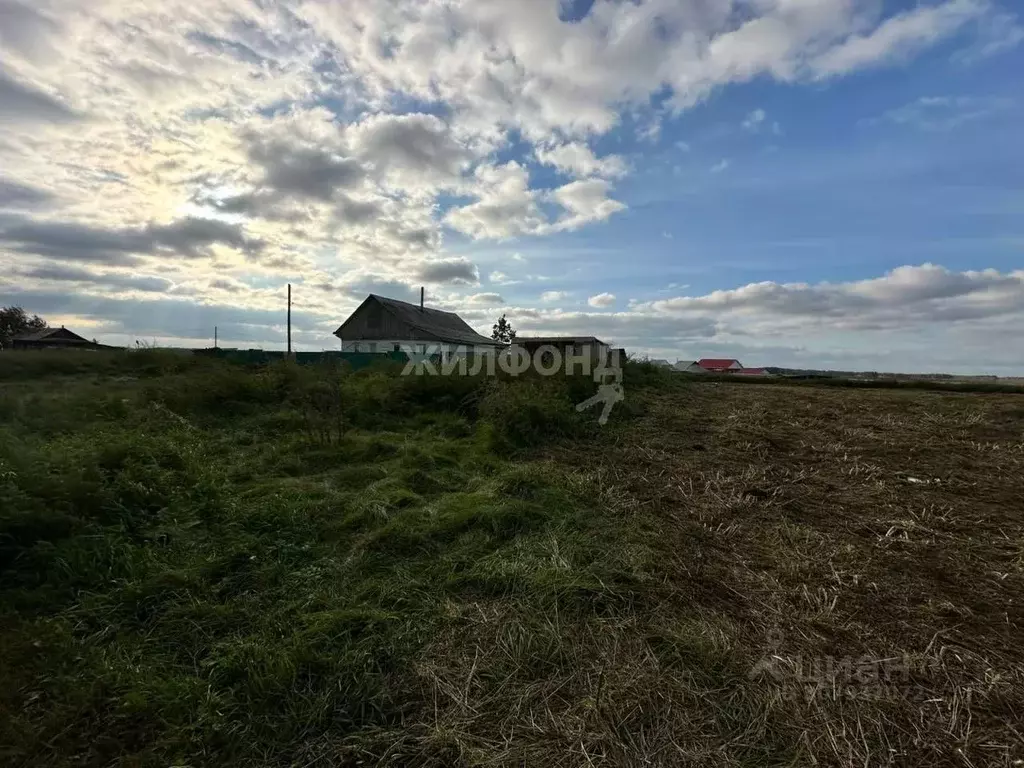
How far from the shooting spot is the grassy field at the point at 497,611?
1719 millimetres

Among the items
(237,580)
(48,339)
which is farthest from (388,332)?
(48,339)

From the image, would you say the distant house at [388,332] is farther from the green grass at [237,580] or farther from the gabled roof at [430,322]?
the green grass at [237,580]

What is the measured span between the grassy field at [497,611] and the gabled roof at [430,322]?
1905 cm

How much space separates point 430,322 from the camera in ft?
89.2

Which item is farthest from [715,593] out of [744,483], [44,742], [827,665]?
[44,742]

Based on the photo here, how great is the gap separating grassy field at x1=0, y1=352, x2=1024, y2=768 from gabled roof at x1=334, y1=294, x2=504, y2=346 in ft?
62.5

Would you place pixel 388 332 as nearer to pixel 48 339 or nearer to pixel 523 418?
pixel 523 418

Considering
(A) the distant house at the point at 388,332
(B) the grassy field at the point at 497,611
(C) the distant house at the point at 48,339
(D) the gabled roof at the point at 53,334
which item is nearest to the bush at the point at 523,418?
(B) the grassy field at the point at 497,611

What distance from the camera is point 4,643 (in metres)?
2.11

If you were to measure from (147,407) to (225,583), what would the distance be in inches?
230

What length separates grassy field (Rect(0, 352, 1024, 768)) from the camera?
1.72 m

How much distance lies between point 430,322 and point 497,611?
25525 millimetres

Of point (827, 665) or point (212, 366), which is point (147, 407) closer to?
point (212, 366)

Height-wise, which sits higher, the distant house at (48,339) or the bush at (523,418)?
the distant house at (48,339)
